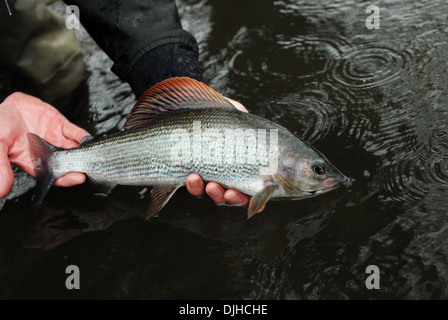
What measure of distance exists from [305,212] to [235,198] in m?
0.47

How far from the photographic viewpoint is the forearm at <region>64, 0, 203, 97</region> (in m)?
3.65

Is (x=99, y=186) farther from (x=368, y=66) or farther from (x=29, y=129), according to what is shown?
(x=368, y=66)

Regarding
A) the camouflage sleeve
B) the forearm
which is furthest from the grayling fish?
the camouflage sleeve

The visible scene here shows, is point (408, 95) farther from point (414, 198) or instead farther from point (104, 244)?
point (104, 244)

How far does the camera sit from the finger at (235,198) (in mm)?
3090

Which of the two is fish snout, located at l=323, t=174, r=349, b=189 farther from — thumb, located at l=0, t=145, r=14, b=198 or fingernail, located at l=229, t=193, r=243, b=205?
thumb, located at l=0, t=145, r=14, b=198

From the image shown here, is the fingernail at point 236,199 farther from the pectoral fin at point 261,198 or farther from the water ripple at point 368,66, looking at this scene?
the water ripple at point 368,66

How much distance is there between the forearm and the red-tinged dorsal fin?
0.44 m

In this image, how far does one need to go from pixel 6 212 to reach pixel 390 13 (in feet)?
13.5

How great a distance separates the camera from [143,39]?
3717 mm

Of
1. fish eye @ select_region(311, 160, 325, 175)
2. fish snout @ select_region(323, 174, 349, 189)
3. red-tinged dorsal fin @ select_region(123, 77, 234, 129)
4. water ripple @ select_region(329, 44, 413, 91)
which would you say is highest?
red-tinged dorsal fin @ select_region(123, 77, 234, 129)

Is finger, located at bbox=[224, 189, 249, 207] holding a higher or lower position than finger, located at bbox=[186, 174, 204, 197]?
lower

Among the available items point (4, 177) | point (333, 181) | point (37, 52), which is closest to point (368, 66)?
point (333, 181)

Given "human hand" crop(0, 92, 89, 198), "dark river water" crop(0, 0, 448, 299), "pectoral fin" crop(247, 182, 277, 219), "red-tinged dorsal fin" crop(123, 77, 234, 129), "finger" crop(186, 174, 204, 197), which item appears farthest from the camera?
"human hand" crop(0, 92, 89, 198)
